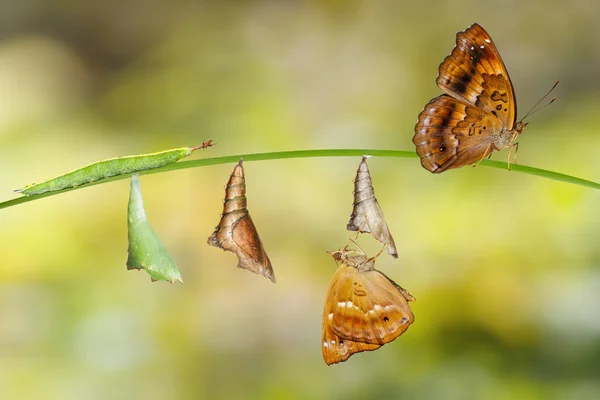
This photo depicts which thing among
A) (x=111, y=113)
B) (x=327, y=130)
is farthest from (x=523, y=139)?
(x=111, y=113)

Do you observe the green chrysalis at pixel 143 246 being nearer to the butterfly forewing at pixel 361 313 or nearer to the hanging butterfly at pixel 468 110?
the butterfly forewing at pixel 361 313

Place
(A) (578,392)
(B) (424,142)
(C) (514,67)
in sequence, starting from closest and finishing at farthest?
(B) (424,142), (A) (578,392), (C) (514,67)

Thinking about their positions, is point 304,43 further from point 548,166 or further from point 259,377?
point 259,377

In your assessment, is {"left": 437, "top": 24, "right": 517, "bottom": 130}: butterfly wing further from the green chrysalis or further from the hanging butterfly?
the green chrysalis

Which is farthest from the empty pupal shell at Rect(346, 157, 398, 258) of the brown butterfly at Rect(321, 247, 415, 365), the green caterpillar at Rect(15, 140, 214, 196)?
the green caterpillar at Rect(15, 140, 214, 196)

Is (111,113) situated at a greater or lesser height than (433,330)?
greater

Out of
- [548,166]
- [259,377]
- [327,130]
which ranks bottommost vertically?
[259,377]

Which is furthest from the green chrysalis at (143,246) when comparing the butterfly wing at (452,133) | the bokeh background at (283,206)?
the bokeh background at (283,206)
